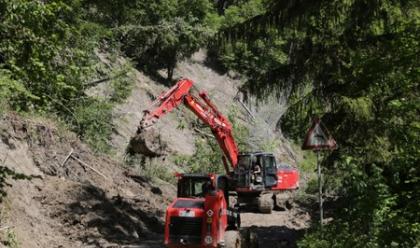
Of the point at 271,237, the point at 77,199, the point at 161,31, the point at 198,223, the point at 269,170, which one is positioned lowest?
the point at 271,237

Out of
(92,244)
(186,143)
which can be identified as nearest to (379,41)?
(92,244)

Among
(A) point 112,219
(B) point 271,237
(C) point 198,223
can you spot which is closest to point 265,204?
(B) point 271,237

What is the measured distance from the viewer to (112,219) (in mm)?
15023

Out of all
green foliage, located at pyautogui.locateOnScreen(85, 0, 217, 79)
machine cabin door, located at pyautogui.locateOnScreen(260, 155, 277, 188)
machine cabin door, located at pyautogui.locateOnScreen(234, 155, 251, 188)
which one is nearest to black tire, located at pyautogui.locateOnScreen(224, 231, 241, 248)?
machine cabin door, located at pyautogui.locateOnScreen(234, 155, 251, 188)

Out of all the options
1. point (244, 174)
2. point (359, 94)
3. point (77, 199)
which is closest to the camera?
point (359, 94)

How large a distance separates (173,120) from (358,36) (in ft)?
77.2

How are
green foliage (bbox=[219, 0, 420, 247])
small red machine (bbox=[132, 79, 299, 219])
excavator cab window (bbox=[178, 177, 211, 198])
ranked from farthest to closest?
small red machine (bbox=[132, 79, 299, 219]) < excavator cab window (bbox=[178, 177, 211, 198]) < green foliage (bbox=[219, 0, 420, 247])

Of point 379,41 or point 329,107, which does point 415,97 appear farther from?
point 329,107

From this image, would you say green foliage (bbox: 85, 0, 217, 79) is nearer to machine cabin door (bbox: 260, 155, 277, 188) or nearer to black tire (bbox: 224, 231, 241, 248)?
machine cabin door (bbox: 260, 155, 277, 188)

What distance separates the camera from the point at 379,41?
10242 millimetres

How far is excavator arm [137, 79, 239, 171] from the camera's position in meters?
16.4

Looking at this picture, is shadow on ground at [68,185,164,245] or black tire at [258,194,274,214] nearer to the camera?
→ shadow on ground at [68,185,164,245]

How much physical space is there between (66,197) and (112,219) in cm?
132

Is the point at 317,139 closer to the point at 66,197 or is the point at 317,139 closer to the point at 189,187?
the point at 189,187
